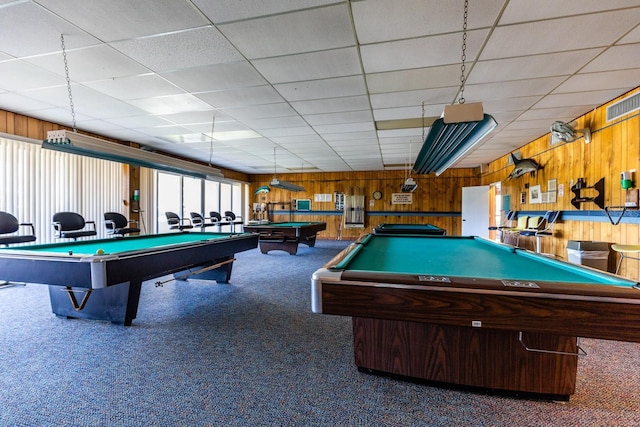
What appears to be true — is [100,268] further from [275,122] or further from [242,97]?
[275,122]

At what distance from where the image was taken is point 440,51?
2789 mm

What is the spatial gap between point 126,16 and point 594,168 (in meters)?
5.94

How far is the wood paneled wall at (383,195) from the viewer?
401 inches

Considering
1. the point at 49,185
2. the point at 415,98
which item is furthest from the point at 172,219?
the point at 415,98

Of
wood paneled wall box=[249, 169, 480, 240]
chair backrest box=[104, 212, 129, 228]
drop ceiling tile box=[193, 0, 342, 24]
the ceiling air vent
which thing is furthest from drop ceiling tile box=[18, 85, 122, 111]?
wood paneled wall box=[249, 169, 480, 240]

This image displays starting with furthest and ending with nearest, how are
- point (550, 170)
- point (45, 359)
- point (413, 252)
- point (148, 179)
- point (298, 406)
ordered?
point (148, 179), point (550, 170), point (413, 252), point (45, 359), point (298, 406)

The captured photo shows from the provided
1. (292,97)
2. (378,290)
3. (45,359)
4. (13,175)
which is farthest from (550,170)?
(13,175)

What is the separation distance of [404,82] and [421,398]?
3.19 meters

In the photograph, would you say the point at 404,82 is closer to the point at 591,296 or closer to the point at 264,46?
the point at 264,46

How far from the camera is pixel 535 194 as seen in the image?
608cm

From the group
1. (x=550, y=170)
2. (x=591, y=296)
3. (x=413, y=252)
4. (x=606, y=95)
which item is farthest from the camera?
(x=550, y=170)

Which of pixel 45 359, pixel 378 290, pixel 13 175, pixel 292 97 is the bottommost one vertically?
pixel 45 359

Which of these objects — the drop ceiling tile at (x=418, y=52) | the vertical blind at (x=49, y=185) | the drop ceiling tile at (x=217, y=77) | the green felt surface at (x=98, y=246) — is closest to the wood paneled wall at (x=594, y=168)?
the drop ceiling tile at (x=418, y=52)

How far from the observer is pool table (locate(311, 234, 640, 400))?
1.26 m
